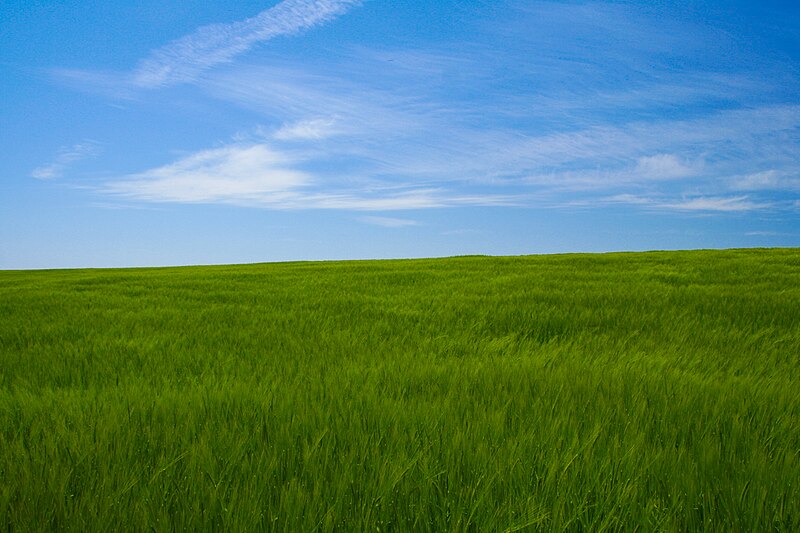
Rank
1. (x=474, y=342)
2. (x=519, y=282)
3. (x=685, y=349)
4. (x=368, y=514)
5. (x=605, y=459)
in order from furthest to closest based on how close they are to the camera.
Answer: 1. (x=519, y=282)
2. (x=474, y=342)
3. (x=685, y=349)
4. (x=605, y=459)
5. (x=368, y=514)

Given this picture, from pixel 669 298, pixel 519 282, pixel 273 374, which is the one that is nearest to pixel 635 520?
pixel 273 374

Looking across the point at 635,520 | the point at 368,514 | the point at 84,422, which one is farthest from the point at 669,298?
the point at 84,422

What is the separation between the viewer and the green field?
61.6 inches

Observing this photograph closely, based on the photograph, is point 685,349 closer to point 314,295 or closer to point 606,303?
point 606,303

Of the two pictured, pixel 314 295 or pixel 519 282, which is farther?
pixel 519 282

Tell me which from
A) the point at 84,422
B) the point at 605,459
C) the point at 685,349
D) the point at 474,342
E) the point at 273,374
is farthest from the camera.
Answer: the point at 474,342

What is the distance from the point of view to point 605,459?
6.03 feet

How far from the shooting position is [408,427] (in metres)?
2.25

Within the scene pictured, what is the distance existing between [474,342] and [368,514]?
3262mm

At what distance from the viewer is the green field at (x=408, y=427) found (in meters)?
1.56

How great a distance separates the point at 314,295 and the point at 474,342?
15.0ft

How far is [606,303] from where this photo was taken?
264 inches

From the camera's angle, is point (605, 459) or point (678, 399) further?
point (678, 399)

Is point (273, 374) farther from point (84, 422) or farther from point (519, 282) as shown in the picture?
point (519, 282)
